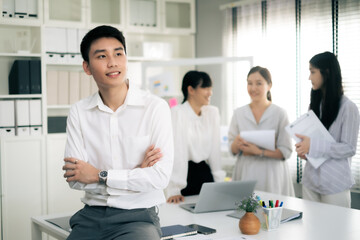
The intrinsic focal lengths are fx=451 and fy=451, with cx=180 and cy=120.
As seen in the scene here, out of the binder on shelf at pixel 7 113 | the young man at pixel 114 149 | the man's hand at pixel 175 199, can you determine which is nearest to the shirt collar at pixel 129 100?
the young man at pixel 114 149

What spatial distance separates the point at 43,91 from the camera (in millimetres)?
4367

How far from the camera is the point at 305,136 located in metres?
3.06

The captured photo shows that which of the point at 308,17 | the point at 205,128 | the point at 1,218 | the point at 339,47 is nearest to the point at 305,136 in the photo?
the point at 205,128

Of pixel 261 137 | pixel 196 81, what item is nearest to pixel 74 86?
pixel 196 81

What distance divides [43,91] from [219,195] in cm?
261

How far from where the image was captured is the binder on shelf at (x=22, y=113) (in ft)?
13.9

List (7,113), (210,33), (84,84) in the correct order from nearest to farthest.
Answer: (7,113) → (84,84) → (210,33)

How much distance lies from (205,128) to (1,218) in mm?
2209

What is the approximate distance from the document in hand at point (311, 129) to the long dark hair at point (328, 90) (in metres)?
0.08

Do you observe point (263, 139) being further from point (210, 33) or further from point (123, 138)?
point (210, 33)

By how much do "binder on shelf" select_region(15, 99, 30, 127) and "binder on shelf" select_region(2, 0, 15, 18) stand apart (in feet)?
2.70

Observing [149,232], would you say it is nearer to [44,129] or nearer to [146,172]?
[146,172]

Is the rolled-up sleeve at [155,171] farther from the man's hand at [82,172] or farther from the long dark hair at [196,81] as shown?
the long dark hair at [196,81]

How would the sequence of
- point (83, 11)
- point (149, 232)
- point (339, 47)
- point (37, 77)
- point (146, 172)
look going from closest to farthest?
point (149, 232)
point (146, 172)
point (339, 47)
point (37, 77)
point (83, 11)
